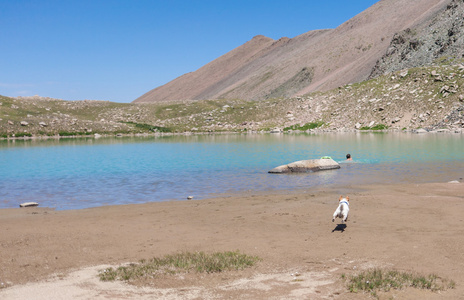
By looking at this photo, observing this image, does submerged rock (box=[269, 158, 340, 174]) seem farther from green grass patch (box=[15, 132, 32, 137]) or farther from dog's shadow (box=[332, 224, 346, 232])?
green grass patch (box=[15, 132, 32, 137])

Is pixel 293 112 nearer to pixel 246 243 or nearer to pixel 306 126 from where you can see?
pixel 306 126

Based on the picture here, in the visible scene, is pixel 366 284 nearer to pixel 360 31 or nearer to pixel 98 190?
pixel 98 190

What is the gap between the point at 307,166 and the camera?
29375 millimetres

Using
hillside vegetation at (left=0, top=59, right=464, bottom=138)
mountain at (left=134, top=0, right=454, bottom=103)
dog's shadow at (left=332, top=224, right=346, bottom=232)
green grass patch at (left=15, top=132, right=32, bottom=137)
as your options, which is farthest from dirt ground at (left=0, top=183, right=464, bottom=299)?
mountain at (left=134, top=0, right=454, bottom=103)

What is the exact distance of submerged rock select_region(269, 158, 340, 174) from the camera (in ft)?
94.7

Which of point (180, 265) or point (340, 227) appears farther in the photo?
point (340, 227)

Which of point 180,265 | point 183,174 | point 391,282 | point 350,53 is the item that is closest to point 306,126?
point 183,174

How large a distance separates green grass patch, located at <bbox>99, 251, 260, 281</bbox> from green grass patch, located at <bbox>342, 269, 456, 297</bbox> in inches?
97.7

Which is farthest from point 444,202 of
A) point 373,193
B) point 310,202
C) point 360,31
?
point 360,31

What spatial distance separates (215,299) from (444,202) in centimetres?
1171

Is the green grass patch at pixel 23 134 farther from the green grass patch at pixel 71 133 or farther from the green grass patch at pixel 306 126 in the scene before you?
the green grass patch at pixel 306 126

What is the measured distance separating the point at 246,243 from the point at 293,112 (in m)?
89.6

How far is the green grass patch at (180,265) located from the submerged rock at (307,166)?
60.3 feet

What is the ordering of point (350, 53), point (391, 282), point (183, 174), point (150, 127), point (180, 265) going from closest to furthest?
point (391, 282)
point (180, 265)
point (183, 174)
point (150, 127)
point (350, 53)
